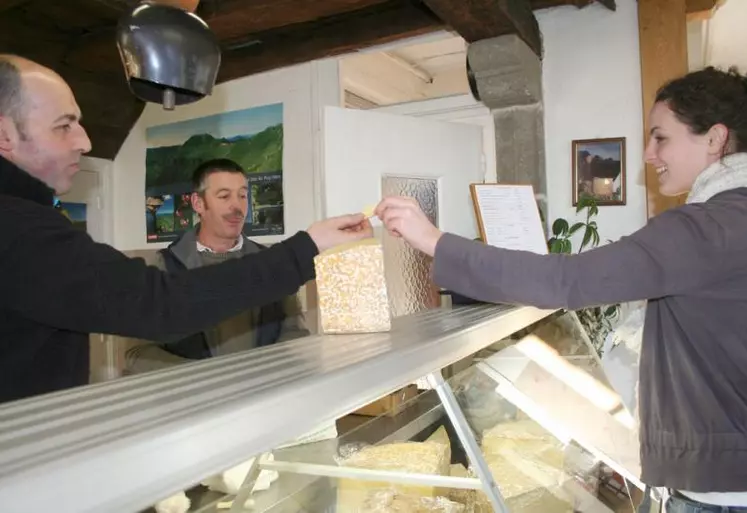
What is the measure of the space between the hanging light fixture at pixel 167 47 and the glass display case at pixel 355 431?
944 millimetres

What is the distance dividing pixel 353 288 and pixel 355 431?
0.29m

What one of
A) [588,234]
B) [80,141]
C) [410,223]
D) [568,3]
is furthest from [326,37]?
[410,223]

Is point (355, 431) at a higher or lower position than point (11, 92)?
lower

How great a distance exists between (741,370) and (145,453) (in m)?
1.14

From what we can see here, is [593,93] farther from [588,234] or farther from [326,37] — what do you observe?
[326,37]

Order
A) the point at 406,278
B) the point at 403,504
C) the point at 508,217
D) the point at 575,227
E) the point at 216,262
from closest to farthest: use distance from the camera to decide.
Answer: the point at 403,504 < the point at 508,217 < the point at 216,262 < the point at 406,278 < the point at 575,227

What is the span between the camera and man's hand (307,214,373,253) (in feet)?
4.18

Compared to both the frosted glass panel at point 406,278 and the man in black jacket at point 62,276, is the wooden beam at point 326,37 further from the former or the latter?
the man in black jacket at point 62,276

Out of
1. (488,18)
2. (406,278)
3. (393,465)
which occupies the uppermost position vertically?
(488,18)

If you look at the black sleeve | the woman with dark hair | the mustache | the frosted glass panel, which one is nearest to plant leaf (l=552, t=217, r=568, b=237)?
the frosted glass panel

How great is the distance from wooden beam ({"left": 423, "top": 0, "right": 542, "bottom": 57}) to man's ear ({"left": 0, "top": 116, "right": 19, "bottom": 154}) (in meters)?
1.93

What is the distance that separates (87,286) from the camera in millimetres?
954

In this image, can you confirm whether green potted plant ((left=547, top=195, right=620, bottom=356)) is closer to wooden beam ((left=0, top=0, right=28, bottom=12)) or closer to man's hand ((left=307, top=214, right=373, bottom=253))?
man's hand ((left=307, top=214, right=373, bottom=253))

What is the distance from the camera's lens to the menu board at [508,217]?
199cm
